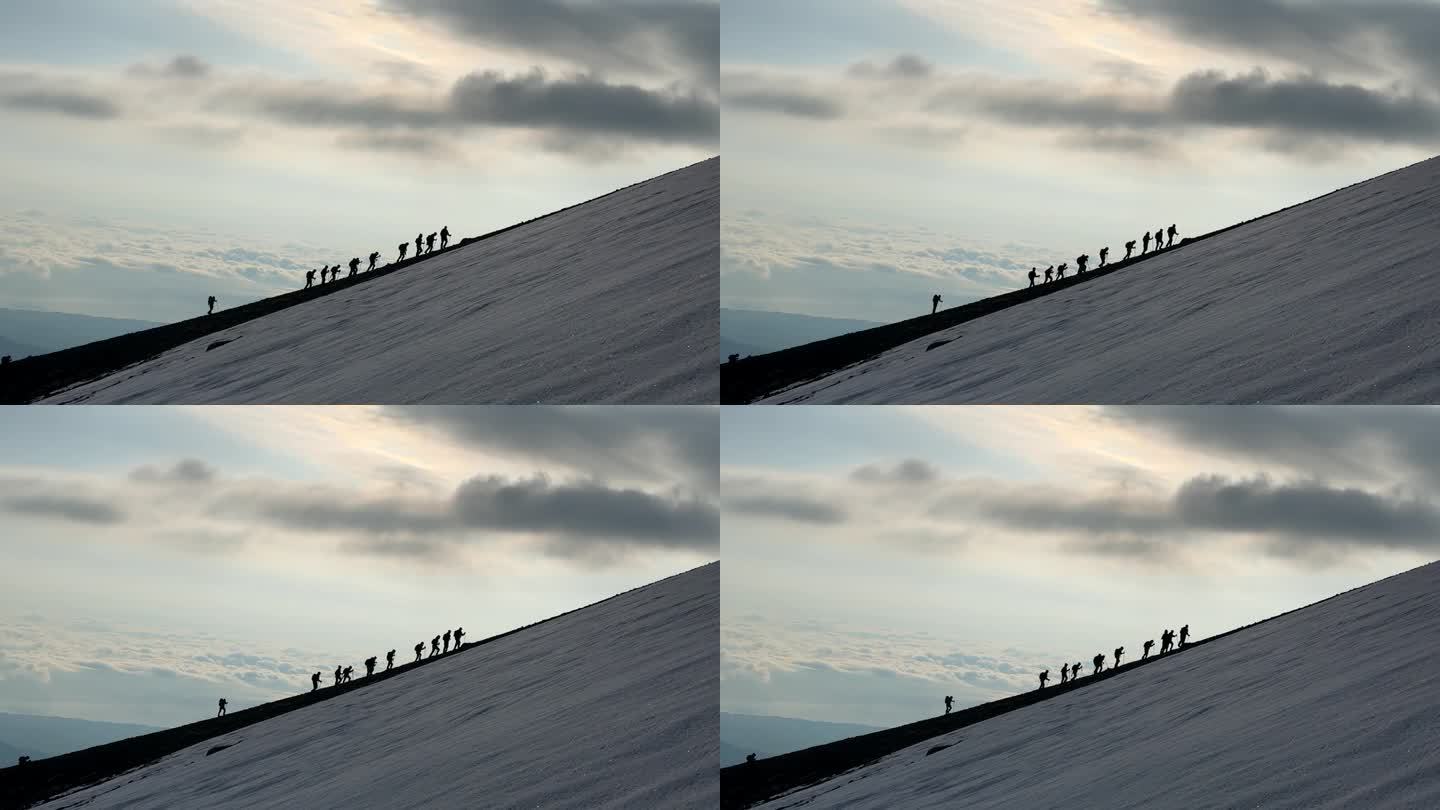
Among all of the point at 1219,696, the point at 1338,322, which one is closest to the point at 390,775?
the point at 1219,696

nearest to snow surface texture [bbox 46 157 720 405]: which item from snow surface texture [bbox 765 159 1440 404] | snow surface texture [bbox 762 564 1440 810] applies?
snow surface texture [bbox 765 159 1440 404]

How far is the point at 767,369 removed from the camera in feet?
74.3

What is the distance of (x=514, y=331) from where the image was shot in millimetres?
22109

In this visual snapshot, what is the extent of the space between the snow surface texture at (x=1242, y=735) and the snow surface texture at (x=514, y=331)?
745cm

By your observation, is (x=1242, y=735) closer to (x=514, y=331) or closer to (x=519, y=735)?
(x=519, y=735)

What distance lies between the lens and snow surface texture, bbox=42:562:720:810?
16938 mm

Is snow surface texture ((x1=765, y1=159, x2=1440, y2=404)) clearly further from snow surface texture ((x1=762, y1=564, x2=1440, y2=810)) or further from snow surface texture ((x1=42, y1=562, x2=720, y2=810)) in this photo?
snow surface texture ((x1=42, y1=562, x2=720, y2=810))

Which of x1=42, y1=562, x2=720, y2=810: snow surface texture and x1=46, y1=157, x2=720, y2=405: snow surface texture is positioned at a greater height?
x1=46, y1=157, x2=720, y2=405: snow surface texture

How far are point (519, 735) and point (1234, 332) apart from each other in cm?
1225

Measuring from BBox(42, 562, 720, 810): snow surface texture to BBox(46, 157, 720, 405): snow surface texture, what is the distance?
15.2 ft

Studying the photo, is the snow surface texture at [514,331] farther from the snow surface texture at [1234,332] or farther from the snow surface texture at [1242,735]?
the snow surface texture at [1242,735]

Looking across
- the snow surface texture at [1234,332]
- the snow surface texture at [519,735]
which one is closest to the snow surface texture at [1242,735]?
the snow surface texture at [1234,332]

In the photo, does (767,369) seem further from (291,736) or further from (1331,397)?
(291,736)

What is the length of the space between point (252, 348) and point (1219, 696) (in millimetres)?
19180
